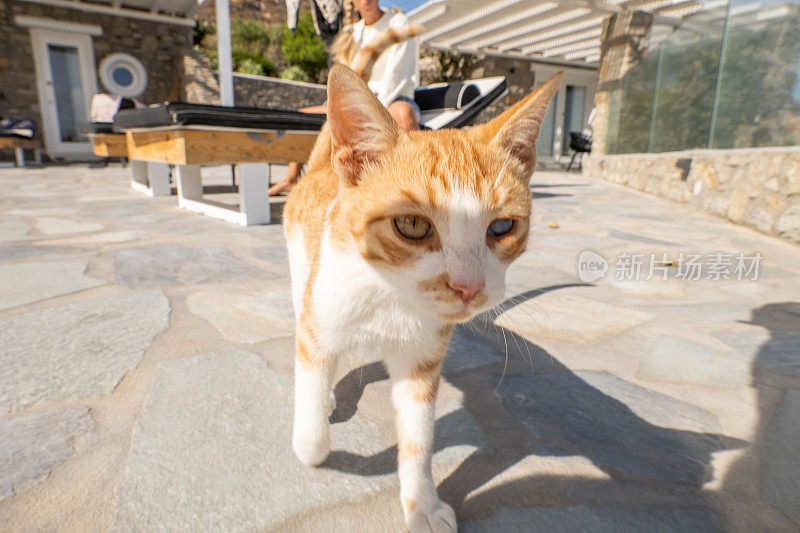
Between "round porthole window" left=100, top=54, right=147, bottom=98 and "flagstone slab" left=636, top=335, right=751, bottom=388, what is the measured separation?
16.6 meters

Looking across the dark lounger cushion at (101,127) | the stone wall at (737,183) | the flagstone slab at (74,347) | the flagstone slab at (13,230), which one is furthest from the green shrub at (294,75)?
the flagstone slab at (74,347)

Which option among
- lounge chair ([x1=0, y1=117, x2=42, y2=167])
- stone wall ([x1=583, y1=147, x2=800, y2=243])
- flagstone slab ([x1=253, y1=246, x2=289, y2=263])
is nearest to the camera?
flagstone slab ([x1=253, y1=246, x2=289, y2=263])

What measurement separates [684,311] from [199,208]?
183 inches

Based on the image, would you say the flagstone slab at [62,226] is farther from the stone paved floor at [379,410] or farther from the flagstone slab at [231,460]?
the flagstone slab at [231,460]

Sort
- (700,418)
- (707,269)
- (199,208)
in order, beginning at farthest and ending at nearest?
(199,208) < (707,269) < (700,418)

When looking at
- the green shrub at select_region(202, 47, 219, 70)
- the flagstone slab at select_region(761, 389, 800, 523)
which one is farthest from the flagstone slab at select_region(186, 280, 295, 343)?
the green shrub at select_region(202, 47, 219, 70)

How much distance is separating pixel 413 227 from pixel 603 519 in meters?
0.87

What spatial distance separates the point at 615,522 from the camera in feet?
3.59

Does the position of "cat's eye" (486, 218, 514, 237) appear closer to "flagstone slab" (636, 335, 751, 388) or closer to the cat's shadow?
the cat's shadow

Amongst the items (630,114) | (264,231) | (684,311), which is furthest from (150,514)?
(630,114)

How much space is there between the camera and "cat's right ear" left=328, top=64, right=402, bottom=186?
108 cm

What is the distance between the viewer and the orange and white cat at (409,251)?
3.33 feet

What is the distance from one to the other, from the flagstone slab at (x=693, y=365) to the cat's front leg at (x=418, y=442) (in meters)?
1.08

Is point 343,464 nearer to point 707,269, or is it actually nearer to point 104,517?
point 104,517
